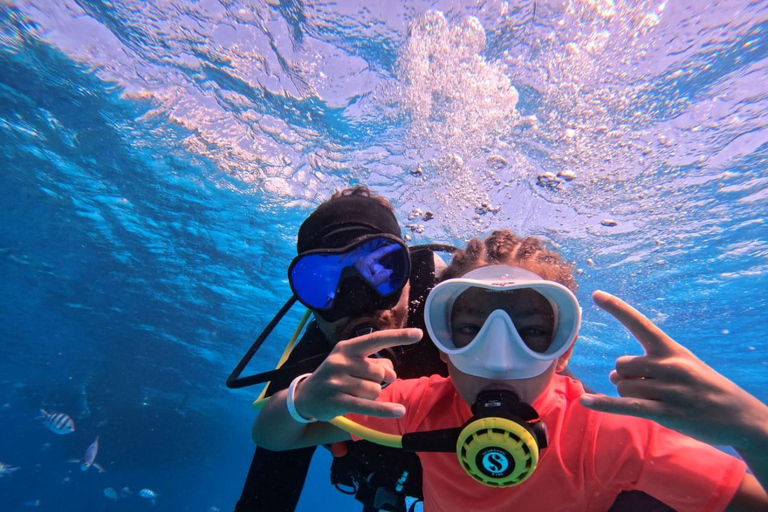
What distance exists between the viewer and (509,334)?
→ 2422 millimetres

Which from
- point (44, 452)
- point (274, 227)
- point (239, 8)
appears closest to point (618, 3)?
point (239, 8)

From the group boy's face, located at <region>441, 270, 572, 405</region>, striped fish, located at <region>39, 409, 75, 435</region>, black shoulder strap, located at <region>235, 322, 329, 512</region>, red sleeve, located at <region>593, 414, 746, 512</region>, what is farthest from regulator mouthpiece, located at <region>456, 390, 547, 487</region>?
striped fish, located at <region>39, 409, 75, 435</region>

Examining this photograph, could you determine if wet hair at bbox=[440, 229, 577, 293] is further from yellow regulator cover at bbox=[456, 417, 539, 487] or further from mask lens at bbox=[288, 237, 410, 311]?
yellow regulator cover at bbox=[456, 417, 539, 487]

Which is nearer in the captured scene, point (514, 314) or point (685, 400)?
point (685, 400)

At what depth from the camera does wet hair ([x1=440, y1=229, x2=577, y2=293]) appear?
3.01 metres

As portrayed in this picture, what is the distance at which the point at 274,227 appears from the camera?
46.4ft

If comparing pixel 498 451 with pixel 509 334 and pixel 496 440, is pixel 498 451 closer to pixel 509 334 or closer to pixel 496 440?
pixel 496 440

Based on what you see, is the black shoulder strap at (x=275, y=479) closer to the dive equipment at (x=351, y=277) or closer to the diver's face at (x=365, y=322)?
the diver's face at (x=365, y=322)

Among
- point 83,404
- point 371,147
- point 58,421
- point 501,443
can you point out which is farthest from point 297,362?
point 83,404

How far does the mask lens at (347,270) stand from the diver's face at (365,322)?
191mm

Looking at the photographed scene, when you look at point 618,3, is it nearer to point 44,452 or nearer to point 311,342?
point 311,342

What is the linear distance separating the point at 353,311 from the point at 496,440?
207 centimetres

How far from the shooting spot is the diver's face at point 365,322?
362cm

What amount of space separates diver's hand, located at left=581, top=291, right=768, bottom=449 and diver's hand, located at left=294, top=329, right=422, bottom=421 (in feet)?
3.02
